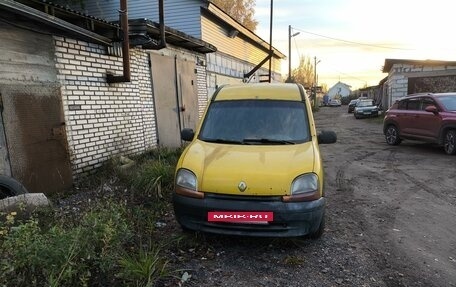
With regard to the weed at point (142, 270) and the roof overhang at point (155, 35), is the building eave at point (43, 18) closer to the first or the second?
the roof overhang at point (155, 35)

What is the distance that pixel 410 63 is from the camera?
81.9 ft

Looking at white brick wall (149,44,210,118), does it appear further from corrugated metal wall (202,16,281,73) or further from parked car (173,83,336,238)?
parked car (173,83,336,238)

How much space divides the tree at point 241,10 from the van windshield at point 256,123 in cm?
3524

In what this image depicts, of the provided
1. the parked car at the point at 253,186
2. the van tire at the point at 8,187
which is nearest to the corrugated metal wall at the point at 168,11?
the van tire at the point at 8,187

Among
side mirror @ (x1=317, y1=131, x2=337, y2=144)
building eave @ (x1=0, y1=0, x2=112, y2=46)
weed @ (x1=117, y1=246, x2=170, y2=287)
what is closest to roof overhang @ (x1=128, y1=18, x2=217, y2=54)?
building eave @ (x1=0, y1=0, x2=112, y2=46)

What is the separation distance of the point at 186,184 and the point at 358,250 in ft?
7.12

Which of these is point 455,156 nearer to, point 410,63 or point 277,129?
point 277,129

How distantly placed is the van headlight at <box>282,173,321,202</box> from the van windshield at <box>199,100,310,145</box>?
83cm

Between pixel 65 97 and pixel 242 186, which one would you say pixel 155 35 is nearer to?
pixel 65 97

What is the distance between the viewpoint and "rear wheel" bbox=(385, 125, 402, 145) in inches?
521

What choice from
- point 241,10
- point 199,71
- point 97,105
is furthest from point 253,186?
point 241,10

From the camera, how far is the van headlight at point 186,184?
13.5ft

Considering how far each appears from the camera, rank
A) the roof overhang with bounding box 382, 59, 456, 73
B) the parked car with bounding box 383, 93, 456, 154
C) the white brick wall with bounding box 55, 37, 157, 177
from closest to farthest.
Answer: the white brick wall with bounding box 55, 37, 157, 177 < the parked car with bounding box 383, 93, 456, 154 < the roof overhang with bounding box 382, 59, 456, 73

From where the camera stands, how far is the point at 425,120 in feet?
38.3
